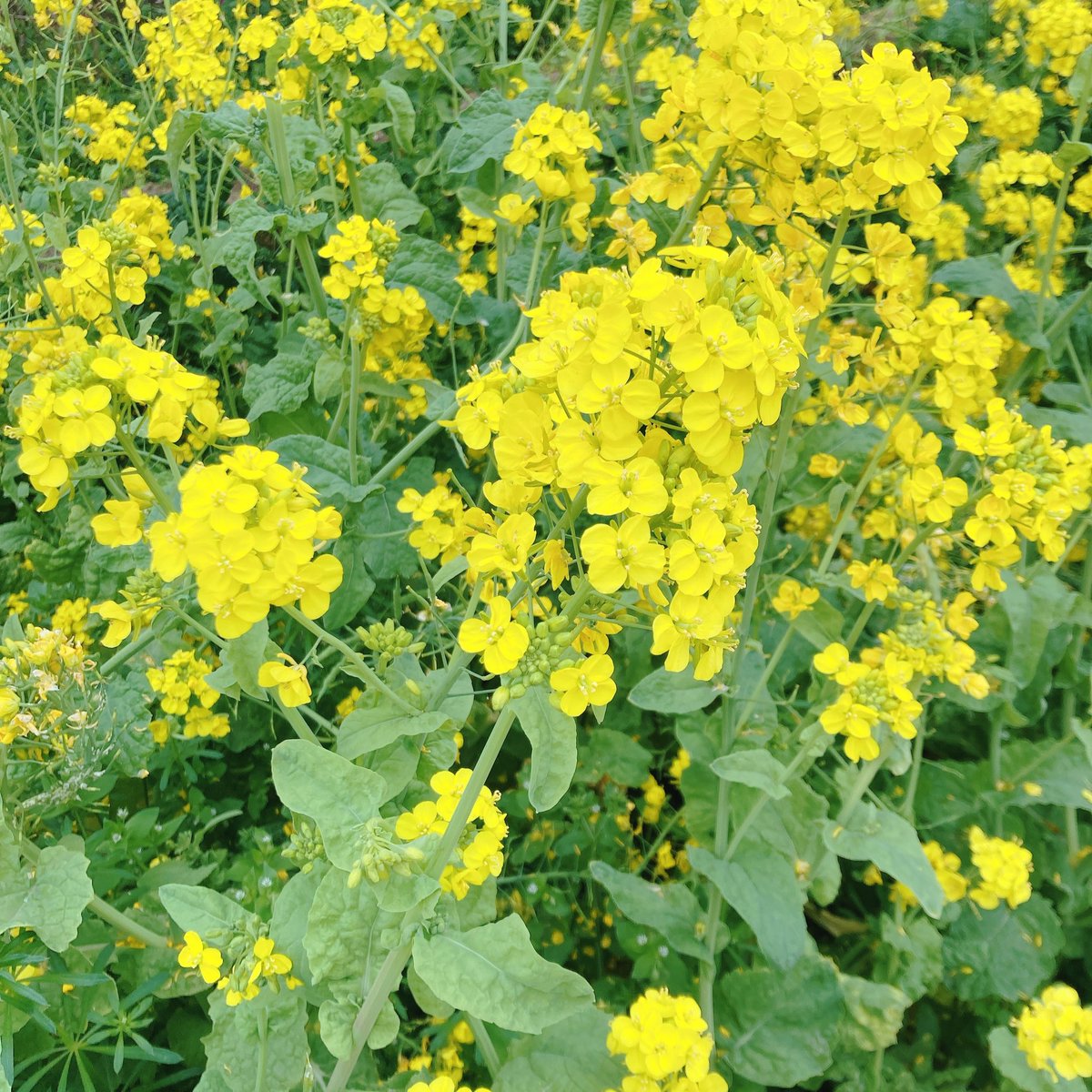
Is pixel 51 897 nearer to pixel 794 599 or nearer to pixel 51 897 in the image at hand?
pixel 51 897

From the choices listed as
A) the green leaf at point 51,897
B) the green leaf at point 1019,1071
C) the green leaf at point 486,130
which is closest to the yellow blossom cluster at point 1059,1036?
the green leaf at point 1019,1071

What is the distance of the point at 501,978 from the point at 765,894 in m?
1.00

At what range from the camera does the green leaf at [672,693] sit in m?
1.97

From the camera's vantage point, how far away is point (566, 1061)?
1648 millimetres

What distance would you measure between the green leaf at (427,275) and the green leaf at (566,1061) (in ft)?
6.06

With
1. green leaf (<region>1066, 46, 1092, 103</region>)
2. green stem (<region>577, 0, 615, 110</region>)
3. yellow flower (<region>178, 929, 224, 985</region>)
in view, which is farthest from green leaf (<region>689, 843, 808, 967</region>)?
green leaf (<region>1066, 46, 1092, 103</region>)

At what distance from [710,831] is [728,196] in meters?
1.72

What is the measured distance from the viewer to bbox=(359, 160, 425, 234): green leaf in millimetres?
2416

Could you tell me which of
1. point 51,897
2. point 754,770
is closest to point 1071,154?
point 754,770

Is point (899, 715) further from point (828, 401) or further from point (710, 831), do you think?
point (828, 401)

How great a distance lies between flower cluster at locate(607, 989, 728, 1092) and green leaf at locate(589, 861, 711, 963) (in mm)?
415

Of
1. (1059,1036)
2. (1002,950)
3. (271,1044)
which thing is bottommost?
(1002,950)

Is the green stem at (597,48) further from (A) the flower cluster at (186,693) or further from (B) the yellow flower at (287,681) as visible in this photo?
(A) the flower cluster at (186,693)

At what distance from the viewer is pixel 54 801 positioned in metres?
1.75
